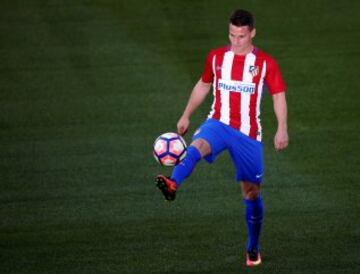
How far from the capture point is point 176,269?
7.81 m

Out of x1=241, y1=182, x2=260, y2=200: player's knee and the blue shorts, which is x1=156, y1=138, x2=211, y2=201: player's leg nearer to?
the blue shorts

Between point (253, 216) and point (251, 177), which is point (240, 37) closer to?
point (251, 177)

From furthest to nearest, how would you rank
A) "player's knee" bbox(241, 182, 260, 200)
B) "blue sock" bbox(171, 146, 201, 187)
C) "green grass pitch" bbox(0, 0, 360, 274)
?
1. "green grass pitch" bbox(0, 0, 360, 274)
2. "player's knee" bbox(241, 182, 260, 200)
3. "blue sock" bbox(171, 146, 201, 187)

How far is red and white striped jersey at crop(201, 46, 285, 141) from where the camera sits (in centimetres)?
757

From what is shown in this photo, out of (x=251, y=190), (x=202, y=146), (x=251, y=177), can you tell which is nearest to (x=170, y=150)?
(x=202, y=146)

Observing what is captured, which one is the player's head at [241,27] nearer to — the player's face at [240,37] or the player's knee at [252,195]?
the player's face at [240,37]

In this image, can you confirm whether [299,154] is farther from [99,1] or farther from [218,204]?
[99,1]

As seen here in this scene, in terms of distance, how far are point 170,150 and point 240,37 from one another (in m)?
1.03

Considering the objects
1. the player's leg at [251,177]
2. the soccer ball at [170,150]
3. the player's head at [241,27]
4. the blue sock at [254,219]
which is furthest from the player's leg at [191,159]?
the player's head at [241,27]

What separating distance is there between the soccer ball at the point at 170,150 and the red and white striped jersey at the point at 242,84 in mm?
464

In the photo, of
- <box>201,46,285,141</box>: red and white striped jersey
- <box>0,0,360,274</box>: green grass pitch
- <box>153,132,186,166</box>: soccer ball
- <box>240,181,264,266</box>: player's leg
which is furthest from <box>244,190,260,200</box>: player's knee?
<box>153,132,186,166</box>: soccer ball

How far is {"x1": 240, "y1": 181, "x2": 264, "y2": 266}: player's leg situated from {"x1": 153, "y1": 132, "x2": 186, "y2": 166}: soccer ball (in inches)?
28.7

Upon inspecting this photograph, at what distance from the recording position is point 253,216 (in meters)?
7.91

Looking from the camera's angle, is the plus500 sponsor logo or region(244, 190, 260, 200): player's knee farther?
region(244, 190, 260, 200): player's knee
